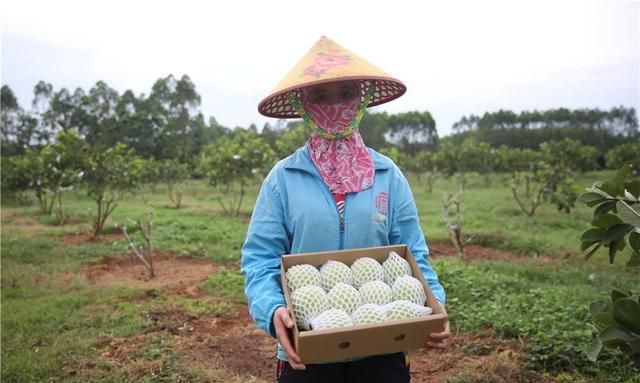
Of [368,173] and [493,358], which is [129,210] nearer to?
[493,358]

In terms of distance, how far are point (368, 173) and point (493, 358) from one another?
232 centimetres

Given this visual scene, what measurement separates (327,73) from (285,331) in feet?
2.82

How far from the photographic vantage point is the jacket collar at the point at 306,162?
1.66 metres

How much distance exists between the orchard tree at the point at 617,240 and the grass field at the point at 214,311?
177cm

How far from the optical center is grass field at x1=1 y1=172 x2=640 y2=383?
10.9 feet

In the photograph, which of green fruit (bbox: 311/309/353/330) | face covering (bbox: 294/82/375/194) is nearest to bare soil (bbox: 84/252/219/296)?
face covering (bbox: 294/82/375/194)

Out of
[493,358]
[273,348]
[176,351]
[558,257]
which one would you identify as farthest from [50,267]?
[558,257]

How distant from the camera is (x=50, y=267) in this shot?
255 inches

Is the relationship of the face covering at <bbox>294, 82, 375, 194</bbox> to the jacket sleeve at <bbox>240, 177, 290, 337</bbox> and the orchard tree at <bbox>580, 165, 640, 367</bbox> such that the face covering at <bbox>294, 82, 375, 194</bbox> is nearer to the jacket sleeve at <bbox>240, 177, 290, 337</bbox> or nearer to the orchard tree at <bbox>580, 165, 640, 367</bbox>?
the jacket sleeve at <bbox>240, 177, 290, 337</bbox>

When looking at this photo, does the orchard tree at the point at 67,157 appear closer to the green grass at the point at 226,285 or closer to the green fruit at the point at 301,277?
the green grass at the point at 226,285

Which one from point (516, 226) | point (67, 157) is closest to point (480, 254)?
point (516, 226)

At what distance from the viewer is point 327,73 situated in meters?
1.60

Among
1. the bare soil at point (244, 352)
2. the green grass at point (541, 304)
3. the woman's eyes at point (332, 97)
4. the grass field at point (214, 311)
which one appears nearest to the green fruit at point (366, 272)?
the woman's eyes at point (332, 97)

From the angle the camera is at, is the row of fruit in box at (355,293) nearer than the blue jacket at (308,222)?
Yes
